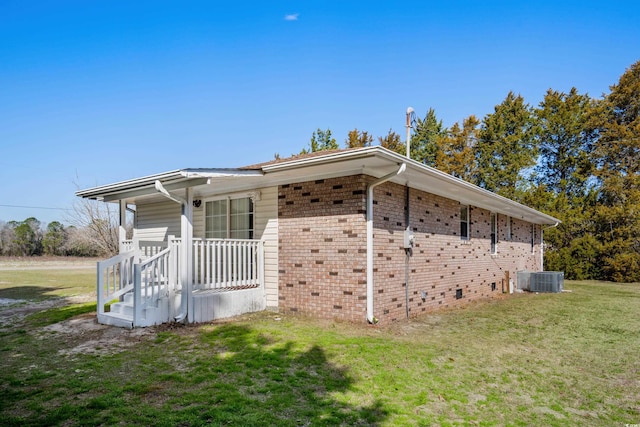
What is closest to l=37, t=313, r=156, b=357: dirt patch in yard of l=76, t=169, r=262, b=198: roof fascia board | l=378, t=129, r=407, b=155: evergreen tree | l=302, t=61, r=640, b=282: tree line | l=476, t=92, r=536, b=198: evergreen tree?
l=76, t=169, r=262, b=198: roof fascia board

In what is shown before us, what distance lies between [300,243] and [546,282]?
11.4 meters

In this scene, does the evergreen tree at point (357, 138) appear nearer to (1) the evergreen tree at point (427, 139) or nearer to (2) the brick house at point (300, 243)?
(1) the evergreen tree at point (427, 139)

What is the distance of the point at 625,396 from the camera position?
155 inches

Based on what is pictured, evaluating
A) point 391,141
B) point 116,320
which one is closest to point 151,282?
point 116,320

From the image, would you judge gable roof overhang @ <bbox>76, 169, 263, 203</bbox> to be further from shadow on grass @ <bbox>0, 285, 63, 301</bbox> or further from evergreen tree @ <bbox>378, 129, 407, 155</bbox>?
evergreen tree @ <bbox>378, 129, 407, 155</bbox>

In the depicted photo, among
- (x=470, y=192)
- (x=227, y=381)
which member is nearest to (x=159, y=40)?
(x=470, y=192)

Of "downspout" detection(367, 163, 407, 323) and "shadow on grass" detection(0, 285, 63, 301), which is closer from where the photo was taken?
"downspout" detection(367, 163, 407, 323)

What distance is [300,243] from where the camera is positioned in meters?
7.53

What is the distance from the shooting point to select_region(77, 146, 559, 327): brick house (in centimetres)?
679

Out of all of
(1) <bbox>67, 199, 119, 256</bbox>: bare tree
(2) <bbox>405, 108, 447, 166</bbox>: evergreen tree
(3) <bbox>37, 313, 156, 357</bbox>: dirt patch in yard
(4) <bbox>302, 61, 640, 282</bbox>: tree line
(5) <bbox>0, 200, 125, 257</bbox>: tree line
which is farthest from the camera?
(5) <bbox>0, 200, 125, 257</bbox>: tree line

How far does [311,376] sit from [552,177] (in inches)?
1130

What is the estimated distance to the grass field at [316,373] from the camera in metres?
3.31

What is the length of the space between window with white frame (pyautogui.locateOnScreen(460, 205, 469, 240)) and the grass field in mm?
3959

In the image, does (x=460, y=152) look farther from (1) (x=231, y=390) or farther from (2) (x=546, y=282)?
(1) (x=231, y=390)
